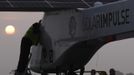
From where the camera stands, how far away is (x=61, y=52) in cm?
1683

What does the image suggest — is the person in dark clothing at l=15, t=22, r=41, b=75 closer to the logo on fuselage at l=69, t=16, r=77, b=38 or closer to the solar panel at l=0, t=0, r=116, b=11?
the solar panel at l=0, t=0, r=116, b=11

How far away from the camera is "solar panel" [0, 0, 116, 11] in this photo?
676 inches

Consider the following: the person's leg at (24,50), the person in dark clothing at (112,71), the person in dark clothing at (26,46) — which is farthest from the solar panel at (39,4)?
the person in dark clothing at (112,71)

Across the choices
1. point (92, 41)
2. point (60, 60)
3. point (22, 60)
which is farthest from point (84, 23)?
point (22, 60)

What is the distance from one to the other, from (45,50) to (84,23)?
264cm

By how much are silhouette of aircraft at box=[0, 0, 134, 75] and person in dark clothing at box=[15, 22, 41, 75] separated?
0.37 metres

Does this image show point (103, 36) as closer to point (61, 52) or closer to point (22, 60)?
point (61, 52)

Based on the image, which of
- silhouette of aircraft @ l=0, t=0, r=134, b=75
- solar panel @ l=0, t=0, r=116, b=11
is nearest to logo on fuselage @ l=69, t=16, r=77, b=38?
silhouette of aircraft @ l=0, t=0, r=134, b=75

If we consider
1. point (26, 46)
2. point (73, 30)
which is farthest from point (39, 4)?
point (73, 30)

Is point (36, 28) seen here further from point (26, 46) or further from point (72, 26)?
point (72, 26)

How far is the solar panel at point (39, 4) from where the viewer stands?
1717 centimetres

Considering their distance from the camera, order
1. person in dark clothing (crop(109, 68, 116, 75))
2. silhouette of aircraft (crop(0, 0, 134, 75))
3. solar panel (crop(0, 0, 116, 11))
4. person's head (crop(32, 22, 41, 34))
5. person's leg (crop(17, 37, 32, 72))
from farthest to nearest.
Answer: person's head (crop(32, 22, 41, 34))
person's leg (crop(17, 37, 32, 72))
solar panel (crop(0, 0, 116, 11))
person in dark clothing (crop(109, 68, 116, 75))
silhouette of aircraft (crop(0, 0, 134, 75))

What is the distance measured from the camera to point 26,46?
57.7ft

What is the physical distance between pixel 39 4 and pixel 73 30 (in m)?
1.80
